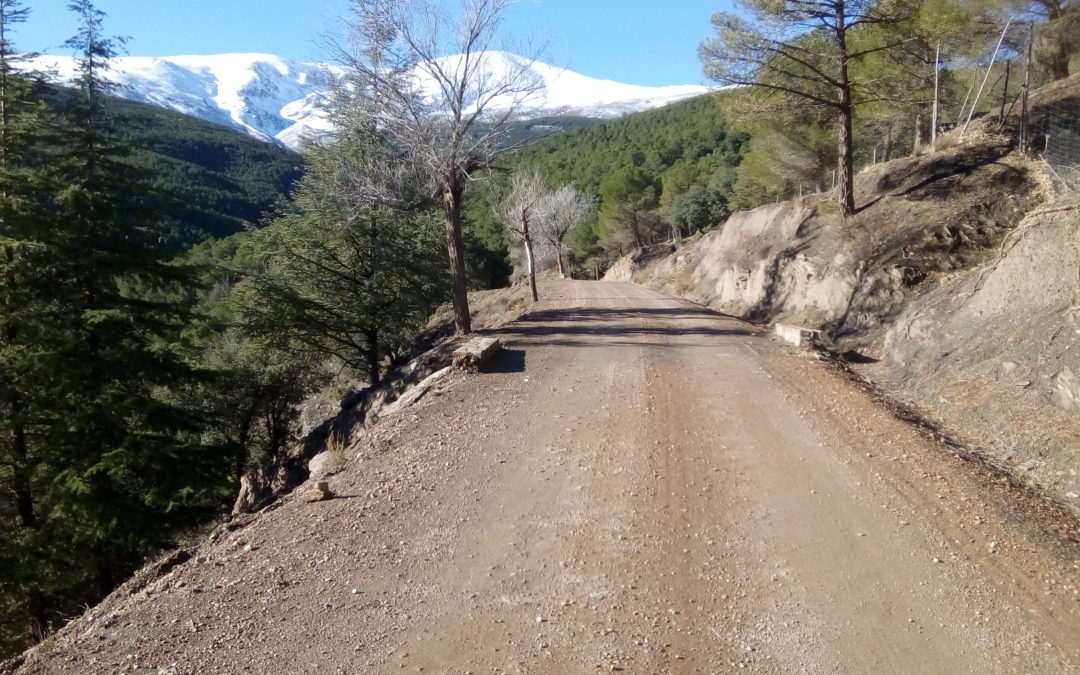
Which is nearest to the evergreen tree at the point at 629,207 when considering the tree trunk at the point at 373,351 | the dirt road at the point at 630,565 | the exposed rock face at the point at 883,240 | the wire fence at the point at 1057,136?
the exposed rock face at the point at 883,240

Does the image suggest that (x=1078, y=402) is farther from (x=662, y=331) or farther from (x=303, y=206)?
(x=303, y=206)

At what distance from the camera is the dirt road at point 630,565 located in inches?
152

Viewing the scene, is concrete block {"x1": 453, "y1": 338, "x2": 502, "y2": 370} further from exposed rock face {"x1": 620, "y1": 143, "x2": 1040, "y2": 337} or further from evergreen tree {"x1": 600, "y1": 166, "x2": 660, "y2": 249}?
evergreen tree {"x1": 600, "y1": 166, "x2": 660, "y2": 249}

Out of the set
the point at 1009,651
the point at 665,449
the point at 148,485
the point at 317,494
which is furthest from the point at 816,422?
the point at 148,485

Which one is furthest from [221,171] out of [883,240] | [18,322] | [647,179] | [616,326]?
Result: [883,240]

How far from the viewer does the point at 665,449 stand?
6754mm

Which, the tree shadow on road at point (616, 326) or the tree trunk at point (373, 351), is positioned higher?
the tree shadow on road at point (616, 326)

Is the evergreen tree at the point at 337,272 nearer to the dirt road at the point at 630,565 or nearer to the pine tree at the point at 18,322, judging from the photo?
the pine tree at the point at 18,322

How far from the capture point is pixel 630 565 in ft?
15.5

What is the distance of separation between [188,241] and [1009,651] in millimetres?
96362

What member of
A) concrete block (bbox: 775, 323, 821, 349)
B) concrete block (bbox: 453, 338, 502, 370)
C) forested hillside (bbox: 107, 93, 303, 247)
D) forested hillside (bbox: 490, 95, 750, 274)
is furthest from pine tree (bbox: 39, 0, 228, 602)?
forested hillside (bbox: 107, 93, 303, 247)

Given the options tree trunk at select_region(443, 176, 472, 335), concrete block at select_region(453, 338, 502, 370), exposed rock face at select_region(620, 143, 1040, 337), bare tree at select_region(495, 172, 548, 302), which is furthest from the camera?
bare tree at select_region(495, 172, 548, 302)

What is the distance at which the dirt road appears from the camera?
152 inches

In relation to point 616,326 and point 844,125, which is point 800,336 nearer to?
point 616,326
